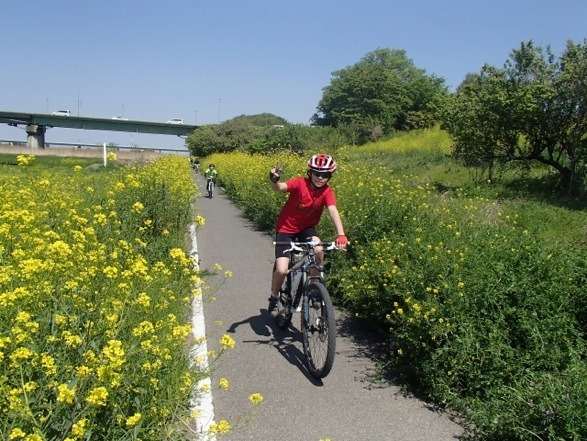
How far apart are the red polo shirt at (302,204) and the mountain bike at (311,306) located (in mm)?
318

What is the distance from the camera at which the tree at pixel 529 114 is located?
13.5 meters

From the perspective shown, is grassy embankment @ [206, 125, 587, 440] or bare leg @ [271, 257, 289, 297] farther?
bare leg @ [271, 257, 289, 297]

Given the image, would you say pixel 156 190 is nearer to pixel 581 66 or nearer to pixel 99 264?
pixel 99 264

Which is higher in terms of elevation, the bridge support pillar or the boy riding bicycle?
the bridge support pillar

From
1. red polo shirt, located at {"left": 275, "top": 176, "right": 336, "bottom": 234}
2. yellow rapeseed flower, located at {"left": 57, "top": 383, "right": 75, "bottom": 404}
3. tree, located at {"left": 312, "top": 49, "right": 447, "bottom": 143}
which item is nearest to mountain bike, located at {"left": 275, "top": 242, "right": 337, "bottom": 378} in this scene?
red polo shirt, located at {"left": 275, "top": 176, "right": 336, "bottom": 234}

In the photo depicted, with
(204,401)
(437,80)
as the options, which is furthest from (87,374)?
(437,80)

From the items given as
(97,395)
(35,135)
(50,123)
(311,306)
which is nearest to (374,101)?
(50,123)

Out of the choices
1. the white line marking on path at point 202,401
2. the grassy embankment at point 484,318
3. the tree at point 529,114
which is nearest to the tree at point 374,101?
the tree at point 529,114

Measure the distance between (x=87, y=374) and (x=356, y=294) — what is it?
3681 millimetres

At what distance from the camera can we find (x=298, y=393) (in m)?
4.24

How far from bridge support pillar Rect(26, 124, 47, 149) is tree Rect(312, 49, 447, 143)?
42107 mm

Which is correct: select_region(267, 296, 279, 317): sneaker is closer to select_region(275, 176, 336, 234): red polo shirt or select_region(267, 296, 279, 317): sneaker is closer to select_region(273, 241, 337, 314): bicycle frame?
select_region(273, 241, 337, 314): bicycle frame

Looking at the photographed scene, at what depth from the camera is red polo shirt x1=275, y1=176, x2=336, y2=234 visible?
535cm

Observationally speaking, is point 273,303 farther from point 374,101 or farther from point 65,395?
point 374,101
